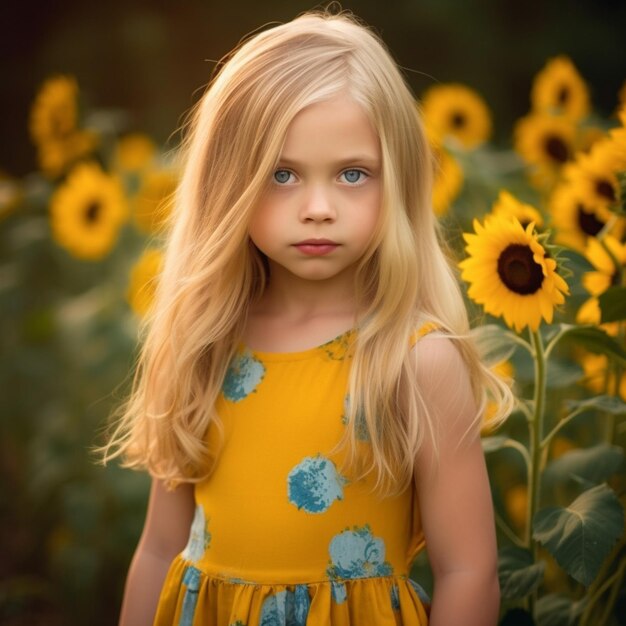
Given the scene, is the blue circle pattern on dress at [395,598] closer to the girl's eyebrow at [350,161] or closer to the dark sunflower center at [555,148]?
the girl's eyebrow at [350,161]

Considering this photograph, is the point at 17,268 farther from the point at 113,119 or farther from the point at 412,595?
the point at 412,595

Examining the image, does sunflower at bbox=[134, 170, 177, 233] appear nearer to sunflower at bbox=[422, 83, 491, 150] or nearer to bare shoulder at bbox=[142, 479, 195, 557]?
sunflower at bbox=[422, 83, 491, 150]

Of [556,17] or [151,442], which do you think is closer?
[151,442]

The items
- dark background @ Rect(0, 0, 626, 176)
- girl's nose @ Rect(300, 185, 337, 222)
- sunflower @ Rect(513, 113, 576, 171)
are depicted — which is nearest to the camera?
girl's nose @ Rect(300, 185, 337, 222)

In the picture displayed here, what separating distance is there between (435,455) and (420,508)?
100mm

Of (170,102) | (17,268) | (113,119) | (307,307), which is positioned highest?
(170,102)

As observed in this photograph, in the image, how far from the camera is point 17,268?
3.45 metres

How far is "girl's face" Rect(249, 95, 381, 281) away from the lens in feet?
4.80

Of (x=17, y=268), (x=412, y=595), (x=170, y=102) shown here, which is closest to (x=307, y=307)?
(x=412, y=595)

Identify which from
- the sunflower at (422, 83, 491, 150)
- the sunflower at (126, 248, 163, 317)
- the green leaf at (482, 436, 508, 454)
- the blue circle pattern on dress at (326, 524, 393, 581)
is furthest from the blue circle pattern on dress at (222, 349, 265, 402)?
the sunflower at (422, 83, 491, 150)

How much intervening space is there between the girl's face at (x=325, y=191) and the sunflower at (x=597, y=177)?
57 centimetres

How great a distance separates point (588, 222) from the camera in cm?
200

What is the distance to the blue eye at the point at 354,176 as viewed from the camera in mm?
1482

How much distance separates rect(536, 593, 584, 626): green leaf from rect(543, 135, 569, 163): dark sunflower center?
1247mm
